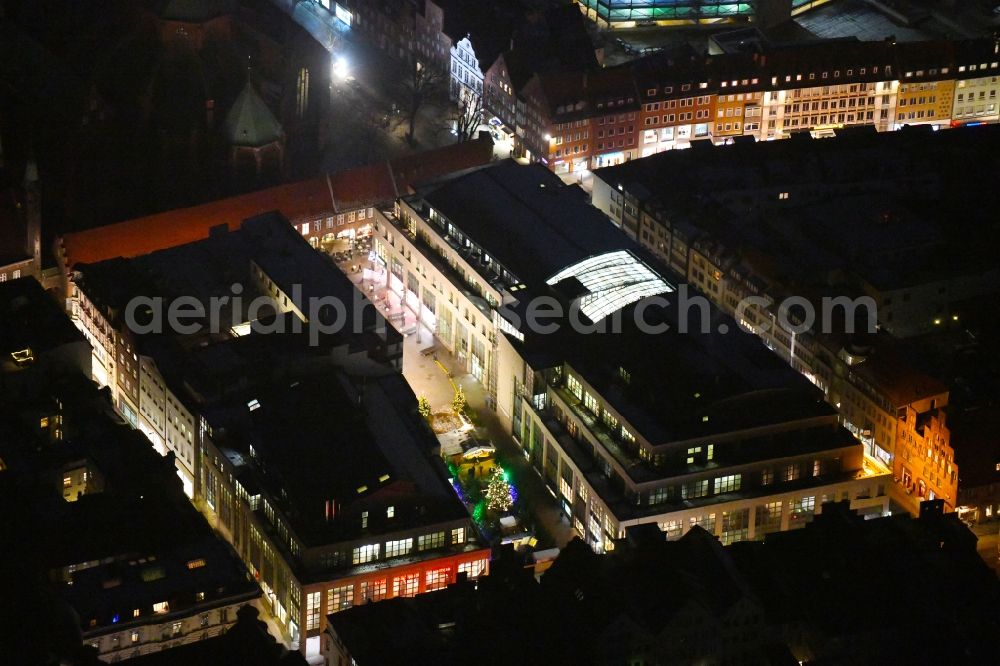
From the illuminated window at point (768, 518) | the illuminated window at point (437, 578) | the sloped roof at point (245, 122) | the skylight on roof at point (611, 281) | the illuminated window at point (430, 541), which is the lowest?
the illuminated window at point (768, 518)

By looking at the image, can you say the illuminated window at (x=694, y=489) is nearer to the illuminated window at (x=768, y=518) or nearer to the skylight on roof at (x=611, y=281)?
the illuminated window at (x=768, y=518)

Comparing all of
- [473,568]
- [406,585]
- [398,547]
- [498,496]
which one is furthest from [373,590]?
[498,496]

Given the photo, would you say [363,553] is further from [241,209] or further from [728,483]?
[241,209]

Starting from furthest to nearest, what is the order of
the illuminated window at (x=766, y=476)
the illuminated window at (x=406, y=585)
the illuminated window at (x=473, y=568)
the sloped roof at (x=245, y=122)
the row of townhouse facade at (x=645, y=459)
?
the sloped roof at (x=245, y=122), the illuminated window at (x=766, y=476), the row of townhouse facade at (x=645, y=459), the illuminated window at (x=473, y=568), the illuminated window at (x=406, y=585)

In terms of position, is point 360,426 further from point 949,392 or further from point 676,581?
point 949,392

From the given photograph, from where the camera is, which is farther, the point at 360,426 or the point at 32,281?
the point at 32,281

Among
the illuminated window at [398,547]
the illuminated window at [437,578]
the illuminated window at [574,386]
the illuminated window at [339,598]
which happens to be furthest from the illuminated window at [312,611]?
the illuminated window at [574,386]

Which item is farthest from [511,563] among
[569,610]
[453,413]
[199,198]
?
[199,198]
